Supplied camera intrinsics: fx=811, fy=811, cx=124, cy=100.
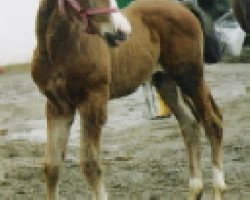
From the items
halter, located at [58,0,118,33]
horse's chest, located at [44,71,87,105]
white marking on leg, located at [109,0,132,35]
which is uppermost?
halter, located at [58,0,118,33]

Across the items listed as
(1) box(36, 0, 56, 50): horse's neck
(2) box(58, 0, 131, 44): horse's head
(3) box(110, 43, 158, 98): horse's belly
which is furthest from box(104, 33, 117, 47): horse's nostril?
(3) box(110, 43, 158, 98): horse's belly

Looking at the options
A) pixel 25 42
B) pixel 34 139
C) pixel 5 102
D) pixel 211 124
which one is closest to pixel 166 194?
pixel 211 124

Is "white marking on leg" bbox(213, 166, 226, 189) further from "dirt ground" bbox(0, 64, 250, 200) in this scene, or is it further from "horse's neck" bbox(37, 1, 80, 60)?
"horse's neck" bbox(37, 1, 80, 60)

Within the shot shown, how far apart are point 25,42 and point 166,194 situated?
12.9 m

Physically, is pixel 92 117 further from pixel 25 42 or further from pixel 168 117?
pixel 25 42

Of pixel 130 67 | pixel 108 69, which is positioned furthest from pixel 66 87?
pixel 130 67

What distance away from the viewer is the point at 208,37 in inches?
279

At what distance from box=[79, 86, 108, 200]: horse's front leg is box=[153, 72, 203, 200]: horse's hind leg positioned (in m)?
1.21

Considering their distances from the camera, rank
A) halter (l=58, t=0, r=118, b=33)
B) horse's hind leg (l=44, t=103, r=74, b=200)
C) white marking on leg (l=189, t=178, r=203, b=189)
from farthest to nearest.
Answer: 1. white marking on leg (l=189, t=178, r=203, b=189)
2. horse's hind leg (l=44, t=103, r=74, b=200)
3. halter (l=58, t=0, r=118, b=33)

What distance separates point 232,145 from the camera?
340 inches

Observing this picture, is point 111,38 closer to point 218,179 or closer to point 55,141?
point 55,141

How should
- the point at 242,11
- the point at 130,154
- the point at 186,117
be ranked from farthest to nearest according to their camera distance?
1. the point at 242,11
2. the point at 130,154
3. the point at 186,117

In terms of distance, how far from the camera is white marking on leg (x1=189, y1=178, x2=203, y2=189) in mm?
6509

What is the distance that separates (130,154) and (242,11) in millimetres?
1932
